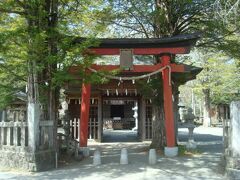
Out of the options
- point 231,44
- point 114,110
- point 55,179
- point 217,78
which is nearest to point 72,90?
point 231,44

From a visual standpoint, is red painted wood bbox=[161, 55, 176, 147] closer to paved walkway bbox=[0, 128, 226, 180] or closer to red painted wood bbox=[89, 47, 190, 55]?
red painted wood bbox=[89, 47, 190, 55]

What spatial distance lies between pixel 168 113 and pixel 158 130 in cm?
231

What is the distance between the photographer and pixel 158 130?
57.9 feet

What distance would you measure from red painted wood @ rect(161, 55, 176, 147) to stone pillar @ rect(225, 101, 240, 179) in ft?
14.5

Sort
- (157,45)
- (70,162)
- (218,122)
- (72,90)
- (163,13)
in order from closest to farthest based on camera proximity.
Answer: (70,162), (157,45), (163,13), (72,90), (218,122)

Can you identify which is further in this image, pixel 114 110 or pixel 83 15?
pixel 114 110

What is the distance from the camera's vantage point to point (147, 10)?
17.3 metres

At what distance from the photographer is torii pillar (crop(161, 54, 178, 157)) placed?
15.4 m

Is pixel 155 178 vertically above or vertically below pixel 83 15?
below

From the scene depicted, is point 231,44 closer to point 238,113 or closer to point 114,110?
point 238,113

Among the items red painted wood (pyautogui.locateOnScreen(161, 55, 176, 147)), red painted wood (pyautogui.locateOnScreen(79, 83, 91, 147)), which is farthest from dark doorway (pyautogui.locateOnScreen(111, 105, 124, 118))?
red painted wood (pyautogui.locateOnScreen(161, 55, 176, 147))

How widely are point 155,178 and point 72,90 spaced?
38.9 ft

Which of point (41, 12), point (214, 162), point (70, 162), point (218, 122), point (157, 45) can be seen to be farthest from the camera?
point (218, 122)

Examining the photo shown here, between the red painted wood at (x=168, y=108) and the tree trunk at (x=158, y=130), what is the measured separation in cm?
182
